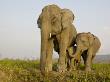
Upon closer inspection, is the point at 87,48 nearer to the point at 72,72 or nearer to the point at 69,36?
the point at 69,36

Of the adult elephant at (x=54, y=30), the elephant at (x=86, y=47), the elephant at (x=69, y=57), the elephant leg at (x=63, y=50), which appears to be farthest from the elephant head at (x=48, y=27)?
the elephant at (x=86, y=47)

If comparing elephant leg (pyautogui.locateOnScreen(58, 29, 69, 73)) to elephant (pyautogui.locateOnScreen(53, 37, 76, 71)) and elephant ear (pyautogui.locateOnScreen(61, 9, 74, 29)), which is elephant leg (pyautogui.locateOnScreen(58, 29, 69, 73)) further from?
elephant (pyautogui.locateOnScreen(53, 37, 76, 71))

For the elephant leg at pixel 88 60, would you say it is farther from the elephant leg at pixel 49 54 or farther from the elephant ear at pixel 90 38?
the elephant leg at pixel 49 54

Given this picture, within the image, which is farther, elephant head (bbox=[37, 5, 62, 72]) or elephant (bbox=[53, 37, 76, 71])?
elephant (bbox=[53, 37, 76, 71])

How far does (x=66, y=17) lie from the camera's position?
1944cm

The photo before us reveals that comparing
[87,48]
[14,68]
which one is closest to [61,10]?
[87,48]

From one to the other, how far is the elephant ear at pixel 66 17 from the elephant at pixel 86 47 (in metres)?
1.05

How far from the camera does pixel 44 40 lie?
728 inches

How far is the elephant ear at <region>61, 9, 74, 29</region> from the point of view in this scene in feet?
63.2

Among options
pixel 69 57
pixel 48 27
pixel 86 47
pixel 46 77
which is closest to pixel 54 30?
pixel 48 27

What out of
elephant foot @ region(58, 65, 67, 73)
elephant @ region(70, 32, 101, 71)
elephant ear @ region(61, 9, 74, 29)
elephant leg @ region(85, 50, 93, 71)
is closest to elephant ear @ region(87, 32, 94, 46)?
elephant @ region(70, 32, 101, 71)

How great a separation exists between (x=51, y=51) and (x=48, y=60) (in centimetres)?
45

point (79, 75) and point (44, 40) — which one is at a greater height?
point (44, 40)

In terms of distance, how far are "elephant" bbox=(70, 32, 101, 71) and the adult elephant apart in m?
A: 0.60
